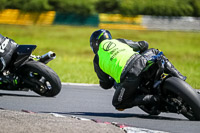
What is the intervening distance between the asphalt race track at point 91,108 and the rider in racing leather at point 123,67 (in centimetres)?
28

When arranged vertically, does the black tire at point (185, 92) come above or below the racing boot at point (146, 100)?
above

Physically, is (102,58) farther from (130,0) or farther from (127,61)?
(130,0)

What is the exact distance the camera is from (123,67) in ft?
19.5

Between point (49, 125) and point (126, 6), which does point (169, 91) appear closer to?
point (49, 125)

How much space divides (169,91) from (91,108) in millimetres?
1666

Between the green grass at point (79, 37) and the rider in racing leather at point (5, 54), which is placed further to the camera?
the green grass at point (79, 37)

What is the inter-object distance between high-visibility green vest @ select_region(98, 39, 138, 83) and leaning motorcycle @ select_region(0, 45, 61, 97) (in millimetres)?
1376

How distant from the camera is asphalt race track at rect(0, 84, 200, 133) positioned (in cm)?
564

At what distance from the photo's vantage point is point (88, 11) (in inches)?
1470

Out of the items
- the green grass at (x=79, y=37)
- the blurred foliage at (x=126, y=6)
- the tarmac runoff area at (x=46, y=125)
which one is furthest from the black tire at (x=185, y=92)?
the blurred foliage at (x=126, y=6)

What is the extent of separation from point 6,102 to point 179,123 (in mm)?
2876

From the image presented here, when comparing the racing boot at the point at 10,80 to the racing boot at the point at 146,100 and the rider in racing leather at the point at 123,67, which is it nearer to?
the rider in racing leather at the point at 123,67

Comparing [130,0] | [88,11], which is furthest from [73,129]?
[130,0]

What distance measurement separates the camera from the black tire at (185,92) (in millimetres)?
5430
